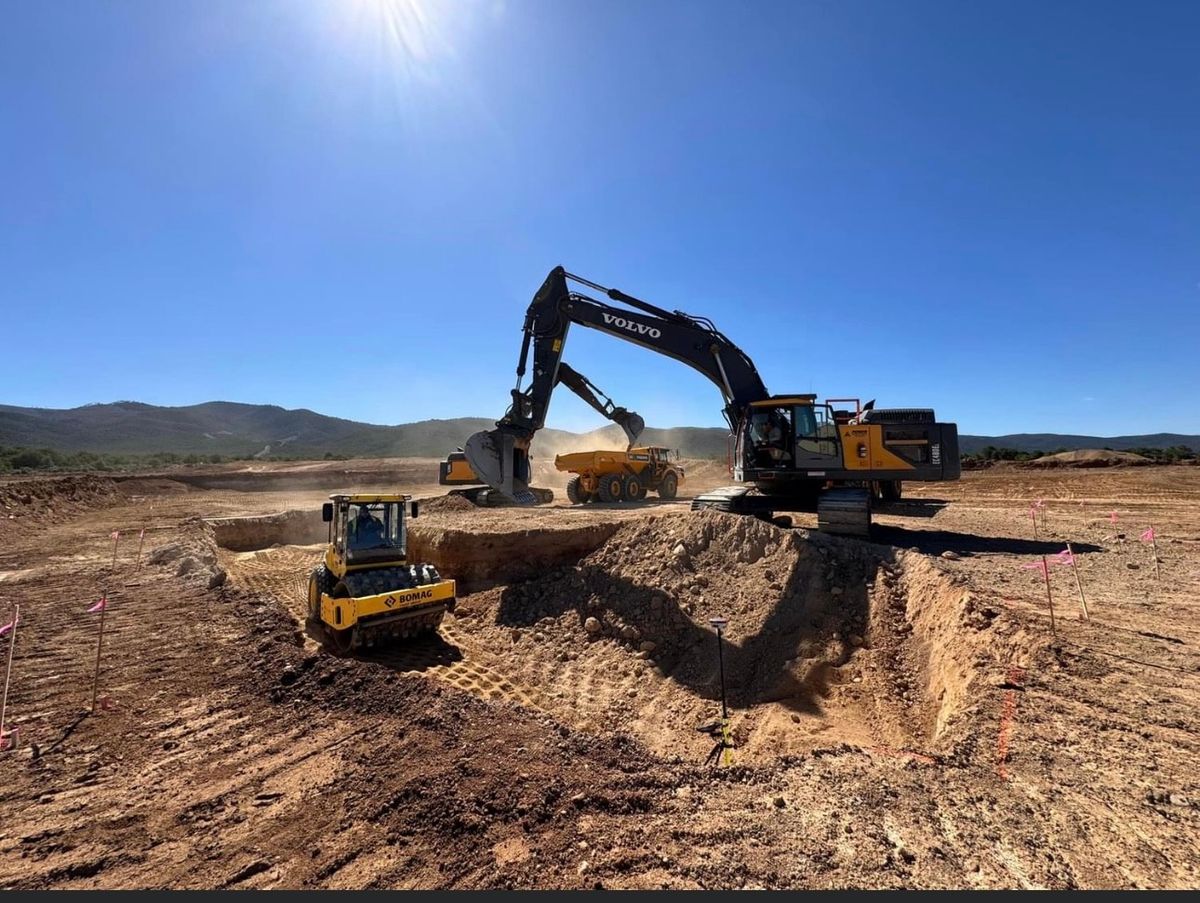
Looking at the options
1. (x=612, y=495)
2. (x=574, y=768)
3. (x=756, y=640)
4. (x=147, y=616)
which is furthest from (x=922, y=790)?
(x=612, y=495)

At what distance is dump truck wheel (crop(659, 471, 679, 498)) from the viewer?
2101 centimetres

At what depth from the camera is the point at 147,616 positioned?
8422 millimetres

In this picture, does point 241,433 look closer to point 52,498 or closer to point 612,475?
point 52,498

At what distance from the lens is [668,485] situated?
69.4 ft

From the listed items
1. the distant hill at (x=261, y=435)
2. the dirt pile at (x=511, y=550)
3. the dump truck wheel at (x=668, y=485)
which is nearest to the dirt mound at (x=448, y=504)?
the dirt pile at (x=511, y=550)

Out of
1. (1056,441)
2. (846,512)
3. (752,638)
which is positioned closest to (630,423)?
(846,512)

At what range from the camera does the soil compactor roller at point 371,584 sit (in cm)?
771

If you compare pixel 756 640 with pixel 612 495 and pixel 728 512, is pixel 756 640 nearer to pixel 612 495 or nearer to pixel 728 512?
pixel 728 512

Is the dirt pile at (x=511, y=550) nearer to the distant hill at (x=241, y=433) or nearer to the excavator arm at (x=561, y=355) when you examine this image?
the excavator arm at (x=561, y=355)

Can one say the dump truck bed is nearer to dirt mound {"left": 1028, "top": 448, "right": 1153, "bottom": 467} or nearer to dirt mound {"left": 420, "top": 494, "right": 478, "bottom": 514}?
dirt mound {"left": 420, "top": 494, "right": 478, "bottom": 514}

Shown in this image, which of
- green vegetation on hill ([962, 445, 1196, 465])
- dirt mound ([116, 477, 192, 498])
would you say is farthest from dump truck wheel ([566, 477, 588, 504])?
dirt mound ([116, 477, 192, 498])

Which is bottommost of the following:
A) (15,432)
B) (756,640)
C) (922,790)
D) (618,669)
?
(618,669)

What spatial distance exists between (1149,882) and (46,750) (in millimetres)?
7622

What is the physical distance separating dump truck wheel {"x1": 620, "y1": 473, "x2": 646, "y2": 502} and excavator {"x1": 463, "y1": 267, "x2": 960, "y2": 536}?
703 centimetres
